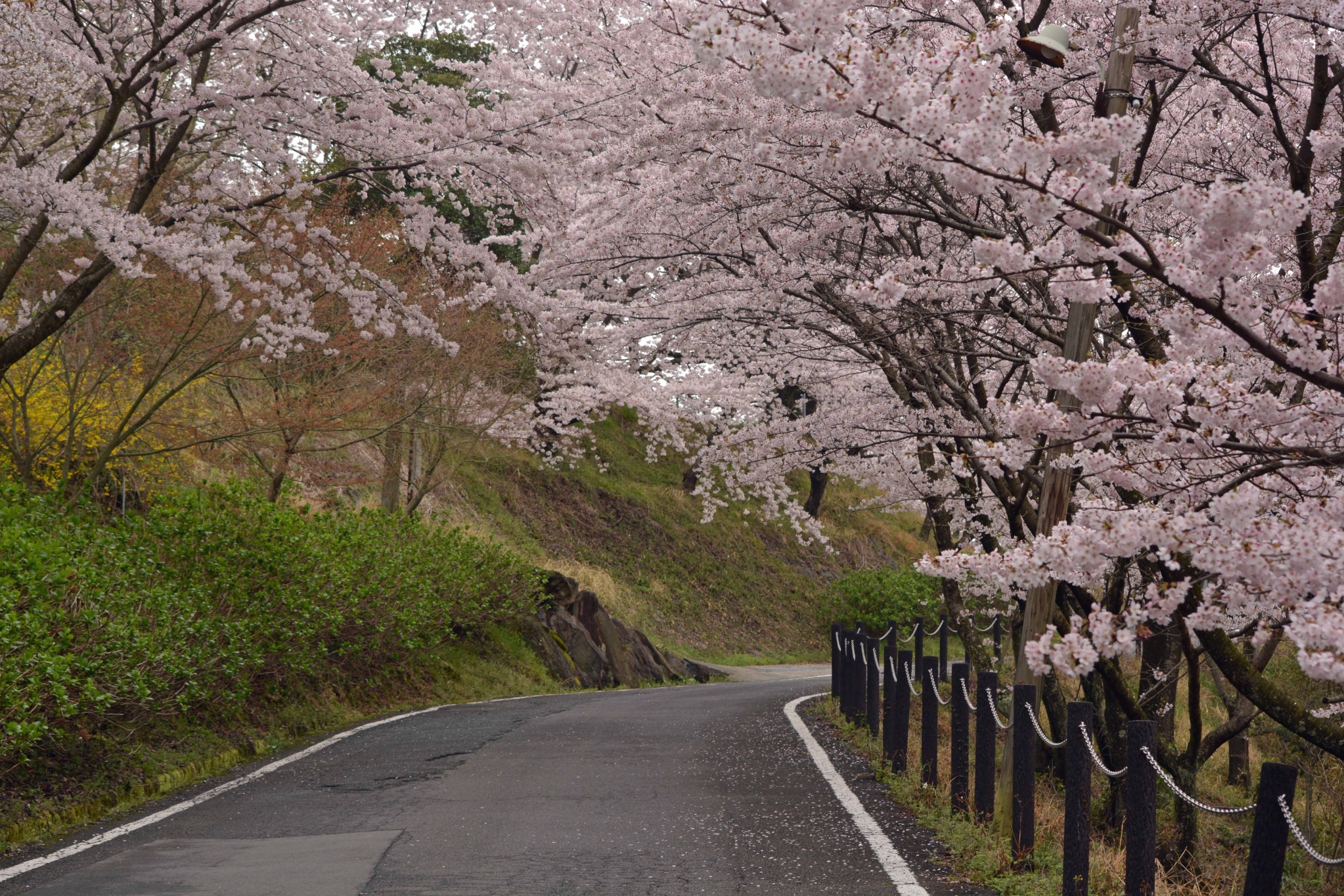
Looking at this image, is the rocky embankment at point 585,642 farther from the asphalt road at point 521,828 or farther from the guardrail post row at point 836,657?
the asphalt road at point 521,828

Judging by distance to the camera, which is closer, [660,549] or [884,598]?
[884,598]

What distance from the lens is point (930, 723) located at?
340 inches

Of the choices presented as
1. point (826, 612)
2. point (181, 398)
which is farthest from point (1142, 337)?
point (826, 612)

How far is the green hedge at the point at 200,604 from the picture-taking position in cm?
757

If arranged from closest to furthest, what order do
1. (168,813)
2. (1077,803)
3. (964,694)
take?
(1077,803) → (964,694) → (168,813)

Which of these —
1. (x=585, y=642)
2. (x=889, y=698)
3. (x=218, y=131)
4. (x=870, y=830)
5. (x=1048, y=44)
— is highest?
(x=218, y=131)

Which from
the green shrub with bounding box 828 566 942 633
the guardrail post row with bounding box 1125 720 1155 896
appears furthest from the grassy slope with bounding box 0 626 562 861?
the green shrub with bounding box 828 566 942 633

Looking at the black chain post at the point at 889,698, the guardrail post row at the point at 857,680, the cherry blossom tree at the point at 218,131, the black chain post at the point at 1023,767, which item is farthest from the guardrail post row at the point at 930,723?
the cherry blossom tree at the point at 218,131

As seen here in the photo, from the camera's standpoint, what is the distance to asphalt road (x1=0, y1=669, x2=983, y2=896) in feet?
19.0

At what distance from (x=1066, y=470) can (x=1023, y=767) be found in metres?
1.93

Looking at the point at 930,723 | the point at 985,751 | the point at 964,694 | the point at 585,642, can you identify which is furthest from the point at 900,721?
the point at 585,642

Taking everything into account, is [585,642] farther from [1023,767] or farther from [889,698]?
[1023,767]

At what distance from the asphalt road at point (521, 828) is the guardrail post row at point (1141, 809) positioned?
102 centimetres

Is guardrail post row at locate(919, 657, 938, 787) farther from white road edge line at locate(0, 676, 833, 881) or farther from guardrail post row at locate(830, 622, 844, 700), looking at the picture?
guardrail post row at locate(830, 622, 844, 700)
